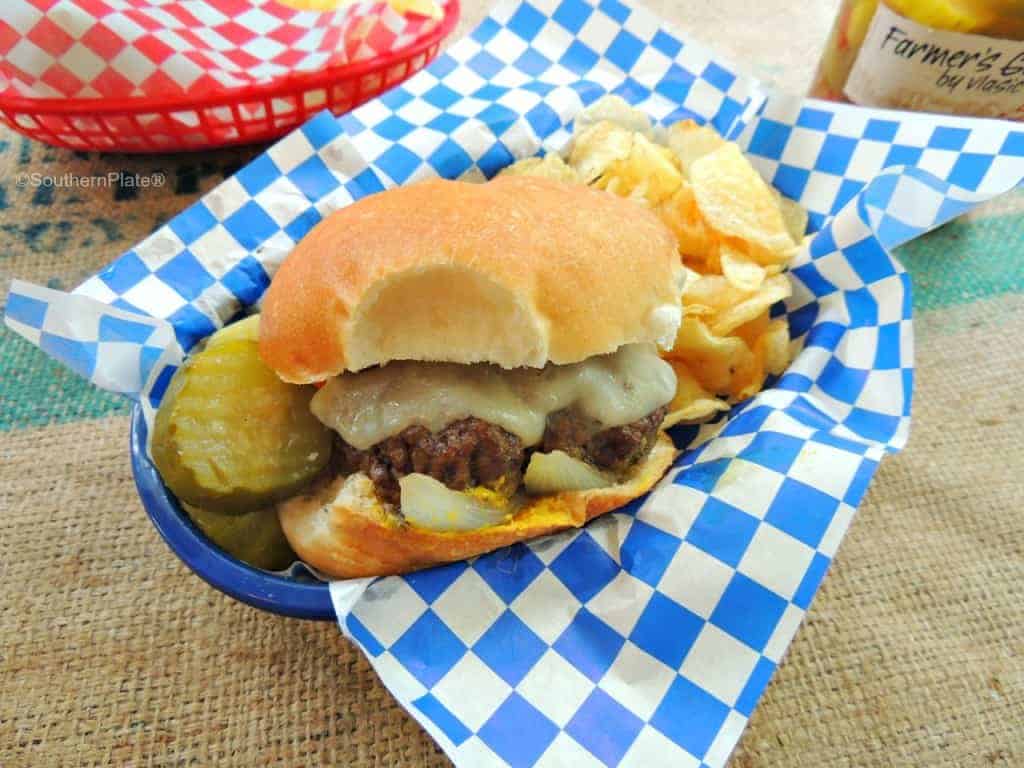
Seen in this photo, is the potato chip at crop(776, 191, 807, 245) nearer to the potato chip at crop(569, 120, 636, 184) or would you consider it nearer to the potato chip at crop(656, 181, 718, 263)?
the potato chip at crop(656, 181, 718, 263)

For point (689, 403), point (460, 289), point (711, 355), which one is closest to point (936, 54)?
point (711, 355)

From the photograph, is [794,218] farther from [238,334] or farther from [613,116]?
[238,334]

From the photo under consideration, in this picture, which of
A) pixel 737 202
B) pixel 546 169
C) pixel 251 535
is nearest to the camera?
pixel 251 535

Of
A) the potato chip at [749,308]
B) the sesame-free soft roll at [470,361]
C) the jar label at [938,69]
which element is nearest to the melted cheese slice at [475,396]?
the sesame-free soft roll at [470,361]

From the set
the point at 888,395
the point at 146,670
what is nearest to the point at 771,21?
the point at 888,395

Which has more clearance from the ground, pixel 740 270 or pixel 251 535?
pixel 740 270

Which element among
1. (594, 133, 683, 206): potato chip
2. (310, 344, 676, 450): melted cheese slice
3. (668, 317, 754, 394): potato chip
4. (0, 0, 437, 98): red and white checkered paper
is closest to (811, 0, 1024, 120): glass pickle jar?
(594, 133, 683, 206): potato chip
